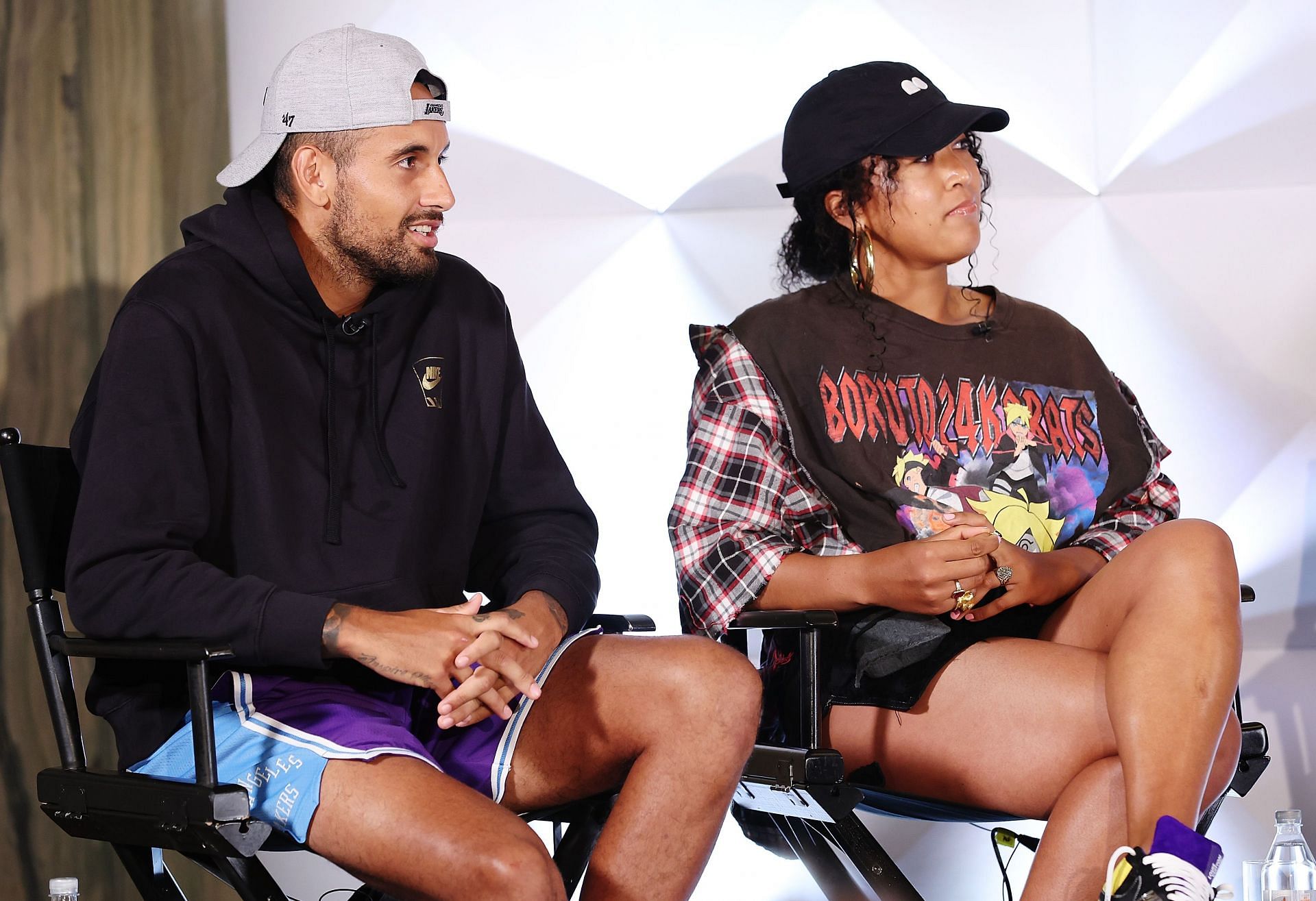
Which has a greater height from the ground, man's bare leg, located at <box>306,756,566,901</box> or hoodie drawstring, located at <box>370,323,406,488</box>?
hoodie drawstring, located at <box>370,323,406,488</box>

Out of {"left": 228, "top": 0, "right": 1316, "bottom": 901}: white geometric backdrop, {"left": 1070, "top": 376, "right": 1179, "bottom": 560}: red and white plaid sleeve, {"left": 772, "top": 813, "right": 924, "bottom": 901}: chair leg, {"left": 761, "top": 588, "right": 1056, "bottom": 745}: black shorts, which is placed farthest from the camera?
{"left": 228, "top": 0, "right": 1316, "bottom": 901}: white geometric backdrop

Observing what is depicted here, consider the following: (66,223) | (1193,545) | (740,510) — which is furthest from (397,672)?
(66,223)

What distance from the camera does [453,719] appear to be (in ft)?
5.58

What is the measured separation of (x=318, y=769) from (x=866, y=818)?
6.14 ft

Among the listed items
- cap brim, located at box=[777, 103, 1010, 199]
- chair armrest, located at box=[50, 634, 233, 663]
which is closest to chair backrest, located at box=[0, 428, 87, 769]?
chair armrest, located at box=[50, 634, 233, 663]

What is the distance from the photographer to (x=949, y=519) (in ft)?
7.16

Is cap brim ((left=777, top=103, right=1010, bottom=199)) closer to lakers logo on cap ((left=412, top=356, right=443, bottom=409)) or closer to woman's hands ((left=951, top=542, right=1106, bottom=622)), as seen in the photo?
woman's hands ((left=951, top=542, right=1106, bottom=622))

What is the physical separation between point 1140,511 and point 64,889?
6.19 ft

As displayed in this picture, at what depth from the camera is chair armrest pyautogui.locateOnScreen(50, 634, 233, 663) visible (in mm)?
1502

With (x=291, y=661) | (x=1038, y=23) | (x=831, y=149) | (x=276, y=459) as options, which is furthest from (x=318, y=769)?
(x=1038, y=23)

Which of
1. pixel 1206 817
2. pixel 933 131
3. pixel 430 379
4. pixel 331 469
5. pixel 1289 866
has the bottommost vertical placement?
pixel 1289 866

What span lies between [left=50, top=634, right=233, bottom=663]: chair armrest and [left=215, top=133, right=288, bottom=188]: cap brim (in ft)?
2.18

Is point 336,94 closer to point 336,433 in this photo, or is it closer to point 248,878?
point 336,433

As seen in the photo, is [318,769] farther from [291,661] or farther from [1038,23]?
[1038,23]
